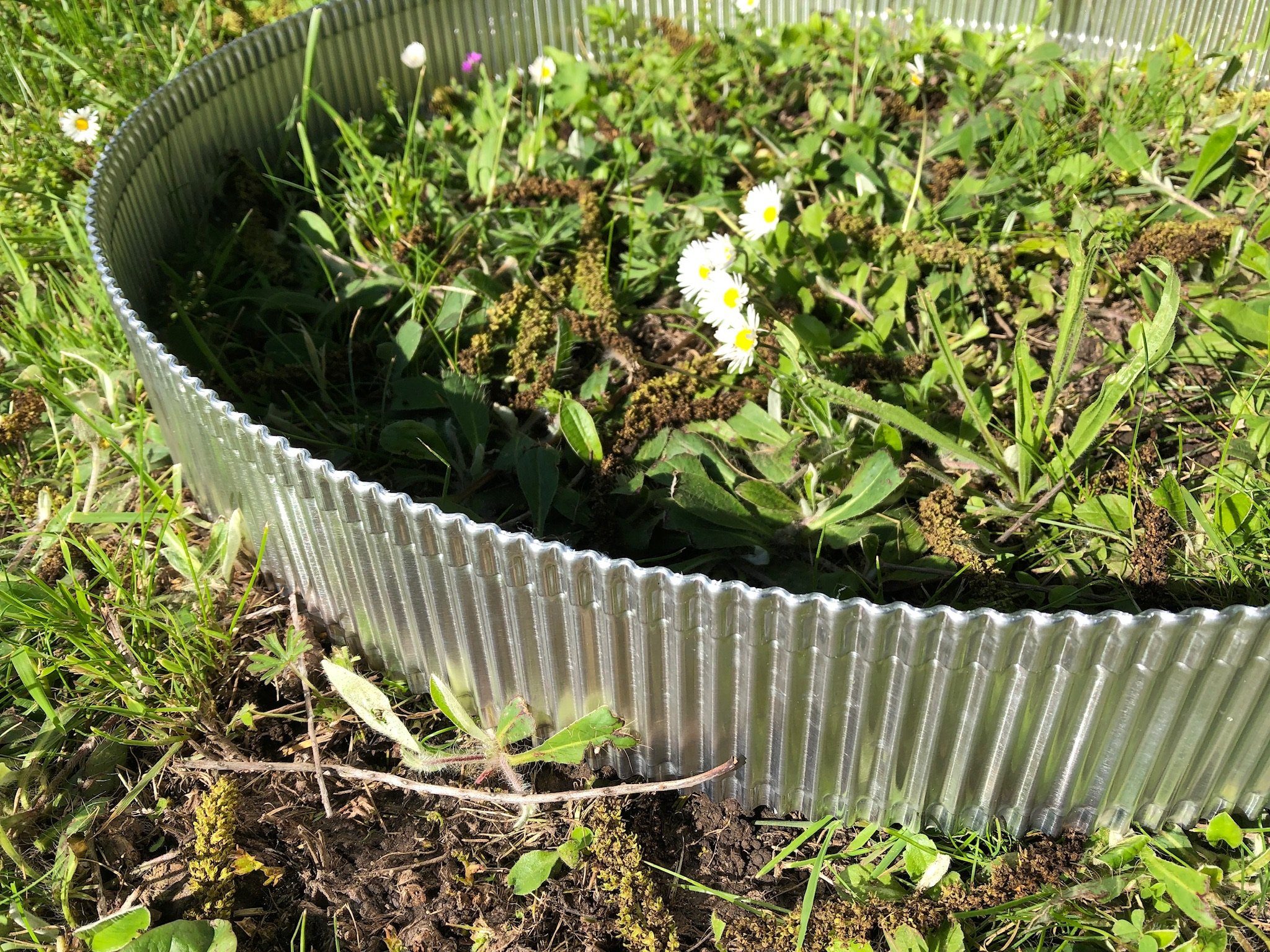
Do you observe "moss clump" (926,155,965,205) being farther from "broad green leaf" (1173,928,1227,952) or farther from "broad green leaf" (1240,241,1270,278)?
"broad green leaf" (1173,928,1227,952)

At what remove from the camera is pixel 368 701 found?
77.4 inches

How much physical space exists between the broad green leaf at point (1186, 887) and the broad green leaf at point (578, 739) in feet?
2.96

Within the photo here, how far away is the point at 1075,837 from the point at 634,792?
76 centimetres

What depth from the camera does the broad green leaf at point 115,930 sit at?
1.73 metres

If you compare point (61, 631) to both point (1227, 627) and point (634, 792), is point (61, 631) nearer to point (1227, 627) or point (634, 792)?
point (634, 792)

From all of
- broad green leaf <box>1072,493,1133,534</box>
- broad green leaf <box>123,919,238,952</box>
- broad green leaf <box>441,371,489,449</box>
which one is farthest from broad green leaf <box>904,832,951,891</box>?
broad green leaf <box>441,371,489,449</box>

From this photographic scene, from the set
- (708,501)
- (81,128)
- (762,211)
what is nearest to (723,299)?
(762,211)

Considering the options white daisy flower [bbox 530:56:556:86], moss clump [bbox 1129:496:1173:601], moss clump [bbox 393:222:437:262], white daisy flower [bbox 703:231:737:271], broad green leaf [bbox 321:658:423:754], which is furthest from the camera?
white daisy flower [bbox 530:56:556:86]

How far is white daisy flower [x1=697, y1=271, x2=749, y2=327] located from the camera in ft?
8.32

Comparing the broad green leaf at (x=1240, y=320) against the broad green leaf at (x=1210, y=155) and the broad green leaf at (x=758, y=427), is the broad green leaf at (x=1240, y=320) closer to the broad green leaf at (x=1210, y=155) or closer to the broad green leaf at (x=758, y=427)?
the broad green leaf at (x=1210, y=155)

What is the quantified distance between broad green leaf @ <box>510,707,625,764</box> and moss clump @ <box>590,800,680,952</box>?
0.40 feet

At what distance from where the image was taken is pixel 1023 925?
178 centimetres

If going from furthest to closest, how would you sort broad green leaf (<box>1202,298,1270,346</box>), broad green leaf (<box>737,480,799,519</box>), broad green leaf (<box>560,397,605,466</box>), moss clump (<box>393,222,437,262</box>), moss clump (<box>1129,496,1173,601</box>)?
1. moss clump (<box>393,222,437,262</box>)
2. broad green leaf (<box>1202,298,1270,346</box>)
3. broad green leaf (<box>560,397,605,466</box>)
4. broad green leaf (<box>737,480,799,519</box>)
5. moss clump (<box>1129,496,1173,601</box>)

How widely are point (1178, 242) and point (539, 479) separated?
1.66 meters
